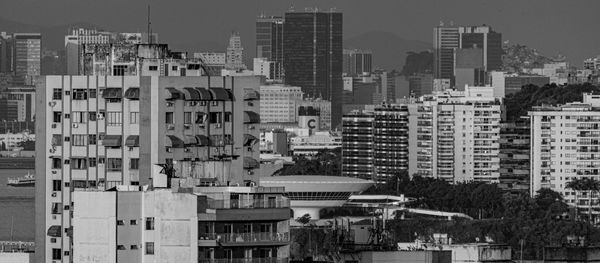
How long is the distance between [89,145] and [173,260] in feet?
30.1

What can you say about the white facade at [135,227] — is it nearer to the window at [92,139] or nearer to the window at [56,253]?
the window at [56,253]

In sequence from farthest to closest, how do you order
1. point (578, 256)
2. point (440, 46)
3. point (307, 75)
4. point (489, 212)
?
point (307, 75) → point (440, 46) → point (489, 212) → point (578, 256)

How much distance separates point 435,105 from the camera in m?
116

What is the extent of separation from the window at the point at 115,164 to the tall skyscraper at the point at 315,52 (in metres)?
156

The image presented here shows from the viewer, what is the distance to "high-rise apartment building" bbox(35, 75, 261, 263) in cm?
3575

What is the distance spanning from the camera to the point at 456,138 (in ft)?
376

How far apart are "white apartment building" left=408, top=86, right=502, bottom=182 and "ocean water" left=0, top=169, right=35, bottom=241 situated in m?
15.2

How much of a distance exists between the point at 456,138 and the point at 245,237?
285 ft

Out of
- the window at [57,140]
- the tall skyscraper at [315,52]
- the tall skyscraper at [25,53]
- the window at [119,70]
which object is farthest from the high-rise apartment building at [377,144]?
the window at [57,140]

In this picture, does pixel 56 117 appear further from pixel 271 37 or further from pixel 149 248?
pixel 271 37

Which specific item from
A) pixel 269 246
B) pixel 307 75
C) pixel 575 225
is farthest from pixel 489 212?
pixel 307 75

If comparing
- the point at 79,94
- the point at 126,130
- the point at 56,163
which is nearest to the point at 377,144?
the point at 79,94

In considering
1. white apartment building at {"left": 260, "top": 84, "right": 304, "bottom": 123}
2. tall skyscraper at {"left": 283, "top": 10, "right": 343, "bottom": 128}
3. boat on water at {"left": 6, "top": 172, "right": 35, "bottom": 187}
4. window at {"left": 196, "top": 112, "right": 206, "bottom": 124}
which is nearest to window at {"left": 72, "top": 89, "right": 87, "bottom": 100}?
window at {"left": 196, "top": 112, "right": 206, "bottom": 124}

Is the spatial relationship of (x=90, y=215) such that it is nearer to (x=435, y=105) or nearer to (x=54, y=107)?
(x=54, y=107)
